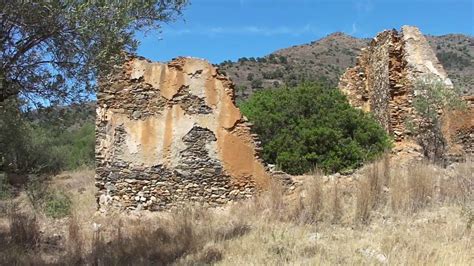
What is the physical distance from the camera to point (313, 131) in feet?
53.6

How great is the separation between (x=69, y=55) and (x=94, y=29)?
0.59 meters

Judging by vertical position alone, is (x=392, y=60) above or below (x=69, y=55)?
above

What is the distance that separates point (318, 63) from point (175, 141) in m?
50.1

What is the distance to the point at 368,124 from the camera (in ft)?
57.2

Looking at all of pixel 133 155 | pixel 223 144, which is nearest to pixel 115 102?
pixel 133 155

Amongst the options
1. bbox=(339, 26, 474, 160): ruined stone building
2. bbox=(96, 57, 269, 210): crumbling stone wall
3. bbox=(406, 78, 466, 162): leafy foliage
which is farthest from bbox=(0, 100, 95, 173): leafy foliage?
bbox=(406, 78, 466, 162): leafy foliage

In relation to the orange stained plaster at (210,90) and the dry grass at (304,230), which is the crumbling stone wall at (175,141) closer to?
the orange stained plaster at (210,90)

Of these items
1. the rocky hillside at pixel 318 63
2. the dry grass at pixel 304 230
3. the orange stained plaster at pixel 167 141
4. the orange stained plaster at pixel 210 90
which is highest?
the rocky hillside at pixel 318 63

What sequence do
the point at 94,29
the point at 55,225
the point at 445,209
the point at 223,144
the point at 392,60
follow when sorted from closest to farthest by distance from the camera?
the point at 94,29 → the point at 445,209 → the point at 55,225 → the point at 223,144 → the point at 392,60

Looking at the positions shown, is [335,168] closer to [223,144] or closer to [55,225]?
[223,144]

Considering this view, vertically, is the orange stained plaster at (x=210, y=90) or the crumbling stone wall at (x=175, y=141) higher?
the orange stained plaster at (x=210, y=90)

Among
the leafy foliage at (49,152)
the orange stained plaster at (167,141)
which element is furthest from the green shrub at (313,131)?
the leafy foliage at (49,152)

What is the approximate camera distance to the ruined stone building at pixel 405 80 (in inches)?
695

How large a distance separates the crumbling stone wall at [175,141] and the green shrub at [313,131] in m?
3.48
